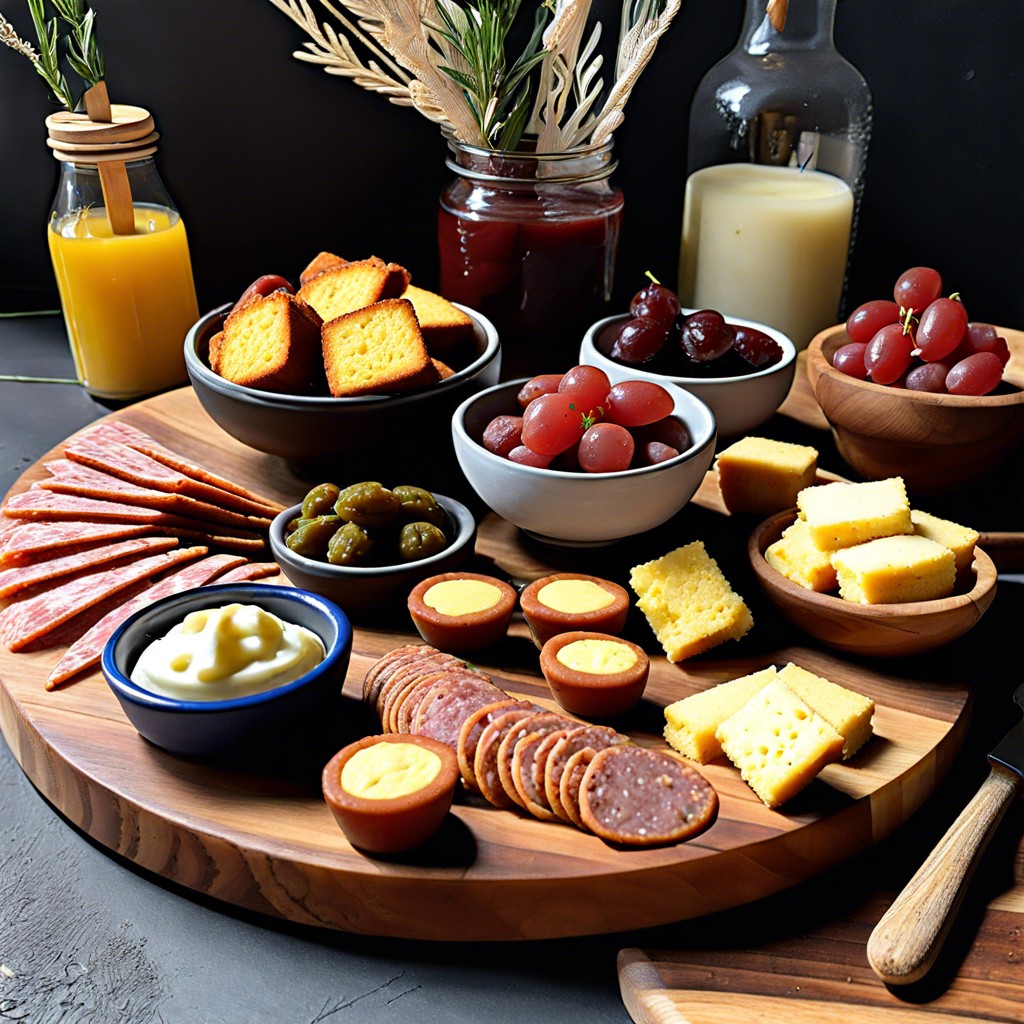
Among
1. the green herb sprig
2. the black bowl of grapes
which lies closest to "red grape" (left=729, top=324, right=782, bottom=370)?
the black bowl of grapes

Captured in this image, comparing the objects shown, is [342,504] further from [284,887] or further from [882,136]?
[882,136]

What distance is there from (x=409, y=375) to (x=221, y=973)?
30.4 inches

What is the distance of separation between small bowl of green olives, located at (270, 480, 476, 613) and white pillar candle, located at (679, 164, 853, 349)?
2.80 ft

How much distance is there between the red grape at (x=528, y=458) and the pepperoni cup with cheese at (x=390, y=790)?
413mm

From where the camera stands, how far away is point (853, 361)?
5.08 ft

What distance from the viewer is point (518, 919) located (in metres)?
0.95

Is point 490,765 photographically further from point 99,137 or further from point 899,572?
point 99,137

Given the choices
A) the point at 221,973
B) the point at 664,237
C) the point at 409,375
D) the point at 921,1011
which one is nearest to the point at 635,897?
the point at 921,1011

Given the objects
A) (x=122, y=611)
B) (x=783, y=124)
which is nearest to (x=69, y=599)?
(x=122, y=611)

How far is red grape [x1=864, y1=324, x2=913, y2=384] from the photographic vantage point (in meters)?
1.48

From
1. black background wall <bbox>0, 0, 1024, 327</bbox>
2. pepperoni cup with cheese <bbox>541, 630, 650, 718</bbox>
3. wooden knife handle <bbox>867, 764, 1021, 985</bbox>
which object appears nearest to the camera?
wooden knife handle <bbox>867, 764, 1021, 985</bbox>

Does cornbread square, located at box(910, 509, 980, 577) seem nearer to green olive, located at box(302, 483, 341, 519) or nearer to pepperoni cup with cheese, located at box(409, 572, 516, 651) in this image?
pepperoni cup with cheese, located at box(409, 572, 516, 651)

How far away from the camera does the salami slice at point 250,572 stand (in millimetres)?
1339

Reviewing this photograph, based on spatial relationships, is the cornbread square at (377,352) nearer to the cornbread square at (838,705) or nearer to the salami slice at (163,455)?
the salami slice at (163,455)
